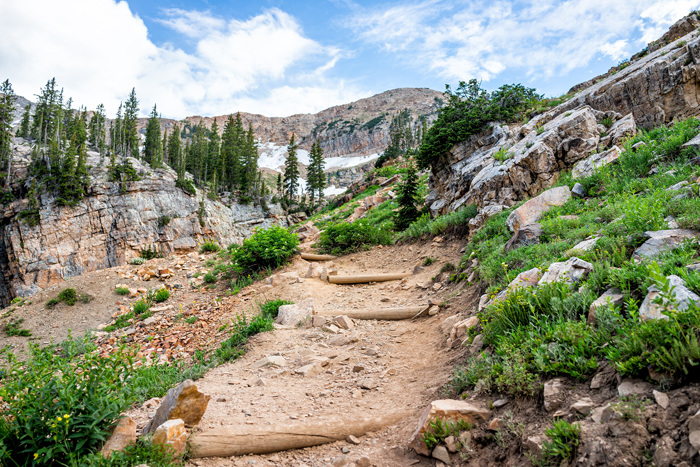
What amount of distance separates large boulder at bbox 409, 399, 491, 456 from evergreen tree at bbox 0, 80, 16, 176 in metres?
58.6

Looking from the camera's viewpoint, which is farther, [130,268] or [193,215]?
[193,215]

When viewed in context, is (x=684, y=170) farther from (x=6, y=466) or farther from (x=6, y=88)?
(x=6, y=88)

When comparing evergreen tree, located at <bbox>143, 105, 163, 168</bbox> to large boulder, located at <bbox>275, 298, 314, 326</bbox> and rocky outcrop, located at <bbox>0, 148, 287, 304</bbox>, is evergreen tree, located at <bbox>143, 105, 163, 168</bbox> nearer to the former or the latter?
rocky outcrop, located at <bbox>0, 148, 287, 304</bbox>

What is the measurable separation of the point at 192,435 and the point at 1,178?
57315mm

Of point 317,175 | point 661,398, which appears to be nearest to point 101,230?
point 317,175

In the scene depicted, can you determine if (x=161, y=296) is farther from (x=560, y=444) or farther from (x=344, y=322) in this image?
(x=560, y=444)

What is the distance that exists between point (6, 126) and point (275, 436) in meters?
66.1

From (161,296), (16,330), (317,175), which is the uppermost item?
(317,175)

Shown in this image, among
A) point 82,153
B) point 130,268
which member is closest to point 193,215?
point 82,153

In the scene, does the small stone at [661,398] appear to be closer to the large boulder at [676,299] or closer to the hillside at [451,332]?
the hillside at [451,332]

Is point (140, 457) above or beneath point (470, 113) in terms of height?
beneath

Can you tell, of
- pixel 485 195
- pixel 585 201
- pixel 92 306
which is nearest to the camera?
pixel 585 201

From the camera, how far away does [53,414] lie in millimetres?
2883

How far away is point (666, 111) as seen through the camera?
10.3 meters
